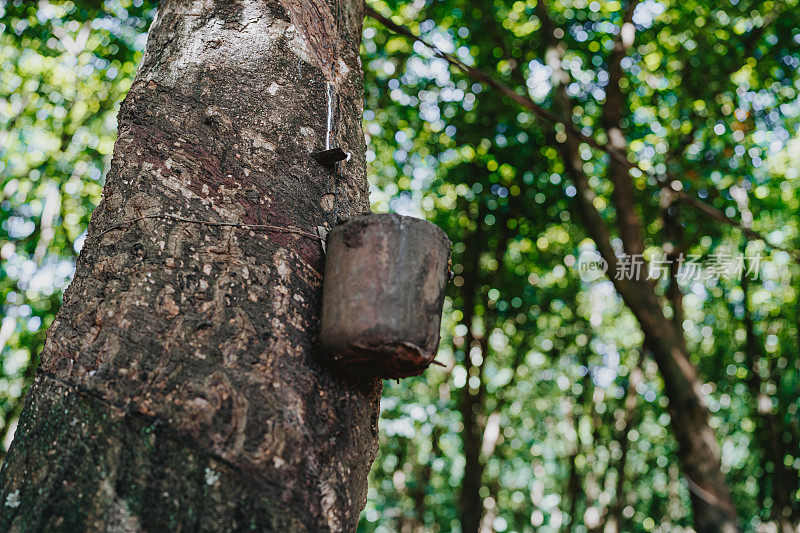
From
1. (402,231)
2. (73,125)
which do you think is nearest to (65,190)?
(73,125)

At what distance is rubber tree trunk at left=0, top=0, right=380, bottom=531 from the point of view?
120 cm

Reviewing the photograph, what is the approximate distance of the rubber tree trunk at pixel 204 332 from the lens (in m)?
1.20

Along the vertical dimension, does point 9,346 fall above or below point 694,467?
below

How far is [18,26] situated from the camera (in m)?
6.21

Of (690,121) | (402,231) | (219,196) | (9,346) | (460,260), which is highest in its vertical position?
(690,121)

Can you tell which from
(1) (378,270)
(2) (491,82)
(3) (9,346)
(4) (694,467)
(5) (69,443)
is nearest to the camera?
(5) (69,443)

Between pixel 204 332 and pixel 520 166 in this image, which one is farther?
pixel 520 166

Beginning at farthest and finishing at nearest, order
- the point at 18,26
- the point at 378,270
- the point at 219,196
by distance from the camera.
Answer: the point at 18,26, the point at 219,196, the point at 378,270

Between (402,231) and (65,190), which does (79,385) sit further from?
(65,190)

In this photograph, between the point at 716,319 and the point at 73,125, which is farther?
the point at 716,319

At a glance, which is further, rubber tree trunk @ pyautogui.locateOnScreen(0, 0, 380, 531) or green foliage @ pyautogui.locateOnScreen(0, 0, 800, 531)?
green foliage @ pyautogui.locateOnScreen(0, 0, 800, 531)

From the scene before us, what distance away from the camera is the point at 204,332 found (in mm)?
1360

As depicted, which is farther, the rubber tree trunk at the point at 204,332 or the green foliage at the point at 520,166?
the green foliage at the point at 520,166

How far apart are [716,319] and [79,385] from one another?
38.7 feet
